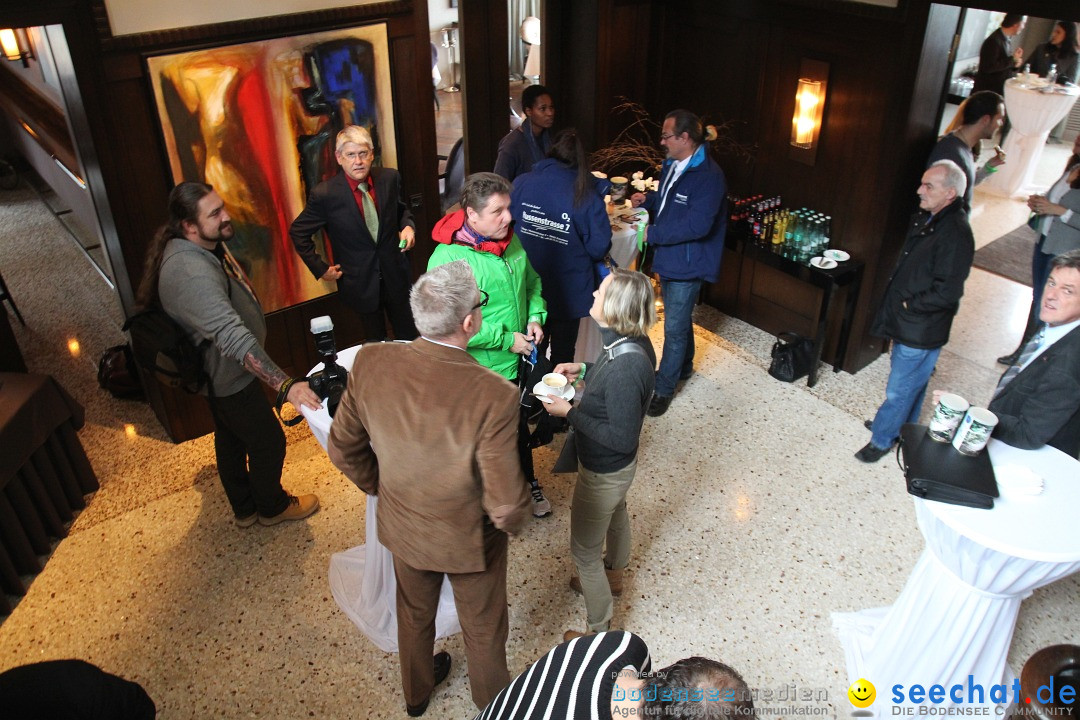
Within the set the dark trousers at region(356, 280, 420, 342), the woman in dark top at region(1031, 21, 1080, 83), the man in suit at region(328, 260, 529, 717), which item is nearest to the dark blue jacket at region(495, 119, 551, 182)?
the dark trousers at region(356, 280, 420, 342)

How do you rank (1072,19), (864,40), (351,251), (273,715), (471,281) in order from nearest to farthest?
(471,281) → (273,715) → (1072,19) → (351,251) → (864,40)

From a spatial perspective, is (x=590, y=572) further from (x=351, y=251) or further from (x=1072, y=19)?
(x=1072, y=19)

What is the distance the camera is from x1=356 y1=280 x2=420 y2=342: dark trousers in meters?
4.33

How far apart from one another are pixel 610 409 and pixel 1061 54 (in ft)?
23.9

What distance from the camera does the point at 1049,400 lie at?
2748mm

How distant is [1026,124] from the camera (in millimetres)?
7402

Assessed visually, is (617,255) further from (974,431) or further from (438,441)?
(438,441)

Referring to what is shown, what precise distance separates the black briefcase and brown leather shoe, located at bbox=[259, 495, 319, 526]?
8.71 feet

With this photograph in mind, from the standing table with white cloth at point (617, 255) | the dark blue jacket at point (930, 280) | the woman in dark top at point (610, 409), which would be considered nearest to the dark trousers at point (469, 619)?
the woman in dark top at point (610, 409)

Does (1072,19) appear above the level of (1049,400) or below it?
above

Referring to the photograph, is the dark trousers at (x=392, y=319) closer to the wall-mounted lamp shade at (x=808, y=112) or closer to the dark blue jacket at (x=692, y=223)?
the dark blue jacket at (x=692, y=223)

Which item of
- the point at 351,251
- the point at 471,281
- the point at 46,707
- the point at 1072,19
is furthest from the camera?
the point at 351,251

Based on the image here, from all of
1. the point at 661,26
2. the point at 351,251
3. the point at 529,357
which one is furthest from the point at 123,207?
the point at 661,26

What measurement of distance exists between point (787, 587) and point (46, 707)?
2.77 metres
